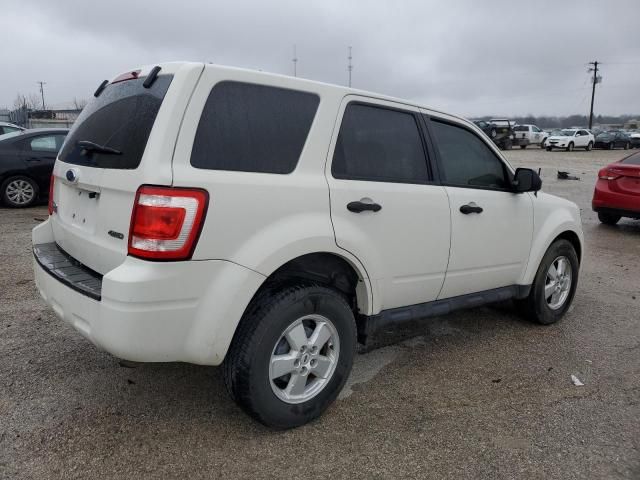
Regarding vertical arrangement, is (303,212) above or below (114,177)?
below

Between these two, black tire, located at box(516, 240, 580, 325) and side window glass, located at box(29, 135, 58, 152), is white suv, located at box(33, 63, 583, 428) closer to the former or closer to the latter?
black tire, located at box(516, 240, 580, 325)

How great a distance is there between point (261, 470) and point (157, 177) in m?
1.46

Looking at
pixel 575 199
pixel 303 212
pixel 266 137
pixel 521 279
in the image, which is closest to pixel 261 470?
pixel 303 212

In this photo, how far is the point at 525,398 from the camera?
11.0ft

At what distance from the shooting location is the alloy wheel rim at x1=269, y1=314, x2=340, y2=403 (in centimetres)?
279

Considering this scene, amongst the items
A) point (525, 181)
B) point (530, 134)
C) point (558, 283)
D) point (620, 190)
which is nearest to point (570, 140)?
point (530, 134)

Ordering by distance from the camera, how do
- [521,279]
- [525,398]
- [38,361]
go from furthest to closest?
1. [521,279]
2. [38,361]
3. [525,398]

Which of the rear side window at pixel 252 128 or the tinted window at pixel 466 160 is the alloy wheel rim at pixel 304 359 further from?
the tinted window at pixel 466 160

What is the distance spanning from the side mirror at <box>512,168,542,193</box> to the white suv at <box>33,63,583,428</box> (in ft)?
1.74

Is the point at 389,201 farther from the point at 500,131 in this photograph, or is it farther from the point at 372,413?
the point at 500,131

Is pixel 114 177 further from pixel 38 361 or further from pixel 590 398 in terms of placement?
pixel 590 398

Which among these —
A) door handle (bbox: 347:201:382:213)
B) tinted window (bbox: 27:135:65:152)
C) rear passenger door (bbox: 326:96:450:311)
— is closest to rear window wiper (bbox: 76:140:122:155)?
rear passenger door (bbox: 326:96:450:311)

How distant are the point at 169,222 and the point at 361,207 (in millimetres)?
1101

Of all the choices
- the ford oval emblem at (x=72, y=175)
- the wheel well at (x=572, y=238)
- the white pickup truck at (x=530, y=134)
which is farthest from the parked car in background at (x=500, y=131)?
the ford oval emblem at (x=72, y=175)
